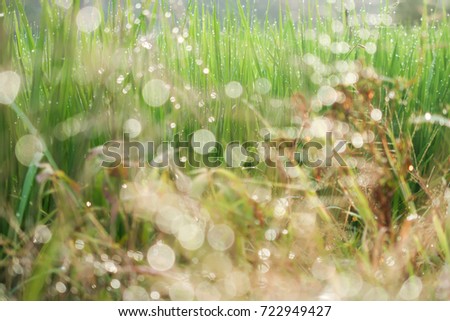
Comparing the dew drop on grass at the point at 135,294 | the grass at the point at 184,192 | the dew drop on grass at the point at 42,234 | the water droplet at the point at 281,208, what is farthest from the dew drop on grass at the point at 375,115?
the dew drop on grass at the point at 42,234

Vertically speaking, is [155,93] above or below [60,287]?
above

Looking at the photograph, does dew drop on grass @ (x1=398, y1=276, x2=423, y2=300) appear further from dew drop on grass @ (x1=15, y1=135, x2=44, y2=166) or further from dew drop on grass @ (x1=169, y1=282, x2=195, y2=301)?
dew drop on grass @ (x1=15, y1=135, x2=44, y2=166)

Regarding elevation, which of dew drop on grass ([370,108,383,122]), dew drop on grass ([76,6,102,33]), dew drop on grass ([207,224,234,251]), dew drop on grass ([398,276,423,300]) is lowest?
dew drop on grass ([398,276,423,300])

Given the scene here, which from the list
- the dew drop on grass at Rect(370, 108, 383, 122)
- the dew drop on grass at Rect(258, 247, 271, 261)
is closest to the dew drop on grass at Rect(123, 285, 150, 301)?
the dew drop on grass at Rect(258, 247, 271, 261)

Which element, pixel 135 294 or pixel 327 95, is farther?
pixel 327 95

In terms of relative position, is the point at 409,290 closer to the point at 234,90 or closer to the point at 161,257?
the point at 161,257

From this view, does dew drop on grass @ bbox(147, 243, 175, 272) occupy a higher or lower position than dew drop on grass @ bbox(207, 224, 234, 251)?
lower

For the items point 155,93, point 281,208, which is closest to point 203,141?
point 155,93
